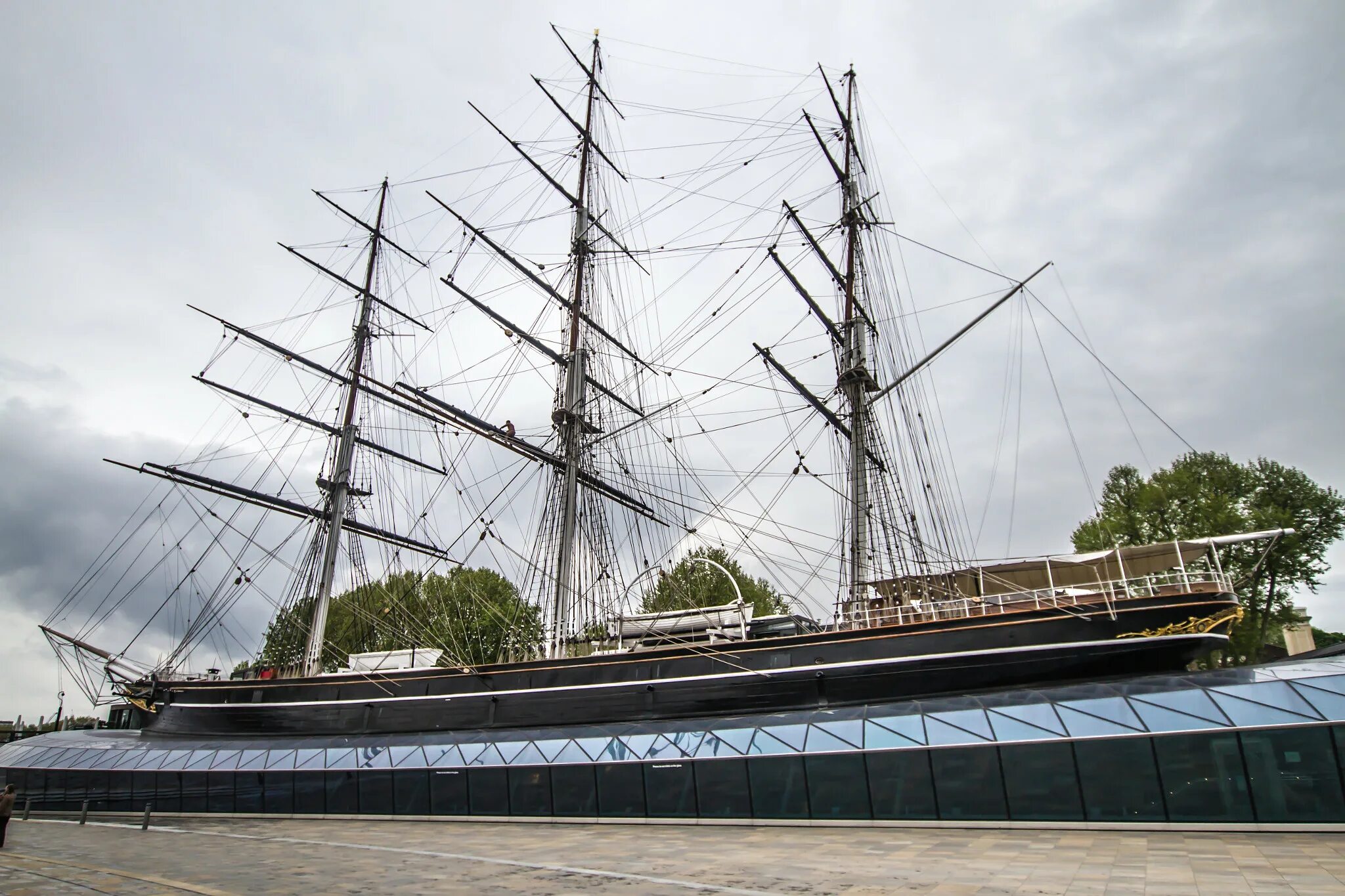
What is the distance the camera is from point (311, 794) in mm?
23047

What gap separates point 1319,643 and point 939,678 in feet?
196

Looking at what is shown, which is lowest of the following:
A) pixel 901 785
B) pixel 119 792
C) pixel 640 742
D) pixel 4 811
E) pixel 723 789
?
pixel 119 792

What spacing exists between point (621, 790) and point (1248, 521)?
1256 inches

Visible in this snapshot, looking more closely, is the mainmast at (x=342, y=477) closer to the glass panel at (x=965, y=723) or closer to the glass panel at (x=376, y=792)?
the glass panel at (x=376, y=792)

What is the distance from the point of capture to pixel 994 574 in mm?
20219

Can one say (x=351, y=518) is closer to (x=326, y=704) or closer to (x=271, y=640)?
(x=326, y=704)

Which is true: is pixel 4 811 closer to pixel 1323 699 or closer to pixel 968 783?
pixel 968 783

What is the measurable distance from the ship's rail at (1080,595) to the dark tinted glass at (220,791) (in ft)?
69.8

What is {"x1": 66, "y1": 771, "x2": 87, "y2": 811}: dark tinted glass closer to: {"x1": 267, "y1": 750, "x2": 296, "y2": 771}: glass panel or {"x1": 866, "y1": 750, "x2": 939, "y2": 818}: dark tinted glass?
{"x1": 267, "y1": 750, "x2": 296, "y2": 771}: glass panel

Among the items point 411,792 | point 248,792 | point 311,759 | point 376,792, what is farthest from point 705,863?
point 248,792

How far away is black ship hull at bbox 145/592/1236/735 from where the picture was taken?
17578 millimetres

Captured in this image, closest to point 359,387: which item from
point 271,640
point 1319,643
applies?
point 271,640

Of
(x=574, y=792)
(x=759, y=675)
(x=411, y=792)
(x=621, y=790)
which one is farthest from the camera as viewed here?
(x=411, y=792)

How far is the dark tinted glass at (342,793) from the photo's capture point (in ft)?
73.2
